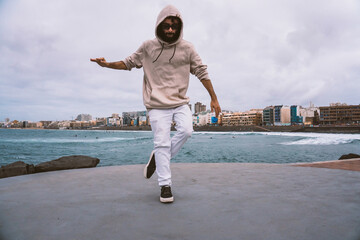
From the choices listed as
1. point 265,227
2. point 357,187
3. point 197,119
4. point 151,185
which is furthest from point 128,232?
point 197,119

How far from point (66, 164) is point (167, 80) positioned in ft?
9.14

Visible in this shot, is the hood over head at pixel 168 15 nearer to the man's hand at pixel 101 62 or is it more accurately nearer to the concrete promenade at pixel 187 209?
the man's hand at pixel 101 62

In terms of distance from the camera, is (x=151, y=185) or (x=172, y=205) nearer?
(x=172, y=205)

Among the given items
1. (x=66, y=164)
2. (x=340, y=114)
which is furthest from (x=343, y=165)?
(x=340, y=114)

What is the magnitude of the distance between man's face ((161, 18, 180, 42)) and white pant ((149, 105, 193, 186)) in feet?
2.21

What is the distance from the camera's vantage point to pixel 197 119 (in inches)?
6220

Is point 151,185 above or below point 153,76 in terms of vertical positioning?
below

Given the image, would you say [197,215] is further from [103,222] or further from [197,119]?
[197,119]

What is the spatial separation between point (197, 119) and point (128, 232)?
157m

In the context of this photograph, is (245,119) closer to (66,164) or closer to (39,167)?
(66,164)

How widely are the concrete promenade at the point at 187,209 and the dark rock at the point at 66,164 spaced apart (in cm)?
92

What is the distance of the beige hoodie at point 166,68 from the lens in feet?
8.14

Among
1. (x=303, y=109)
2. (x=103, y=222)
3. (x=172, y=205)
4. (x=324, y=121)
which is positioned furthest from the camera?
(x=303, y=109)

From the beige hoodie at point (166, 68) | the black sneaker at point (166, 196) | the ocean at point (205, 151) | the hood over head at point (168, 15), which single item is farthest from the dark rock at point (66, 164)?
the ocean at point (205, 151)
